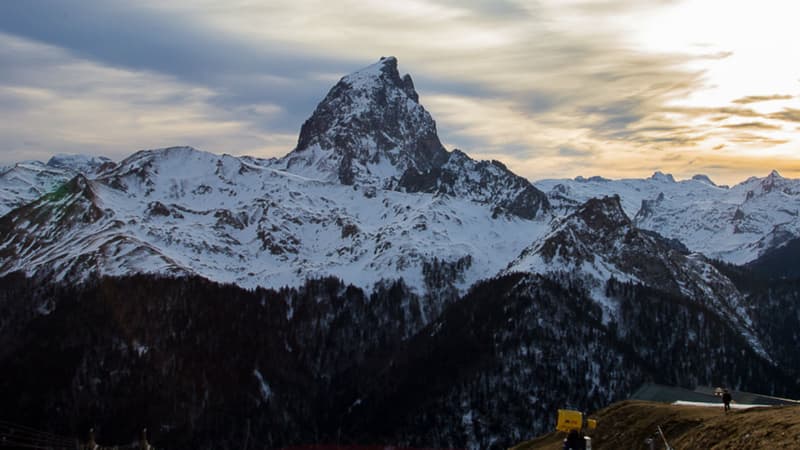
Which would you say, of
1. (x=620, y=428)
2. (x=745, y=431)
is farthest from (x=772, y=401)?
(x=745, y=431)

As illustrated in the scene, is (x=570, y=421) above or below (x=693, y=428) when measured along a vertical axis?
above

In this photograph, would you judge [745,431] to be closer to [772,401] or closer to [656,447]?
[656,447]

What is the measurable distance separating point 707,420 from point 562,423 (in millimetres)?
13200

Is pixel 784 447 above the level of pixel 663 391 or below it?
above

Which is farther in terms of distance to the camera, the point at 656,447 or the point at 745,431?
the point at 656,447

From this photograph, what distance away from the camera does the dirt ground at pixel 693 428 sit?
61.2 metres

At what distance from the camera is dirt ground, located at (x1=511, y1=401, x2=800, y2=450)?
61.2 m

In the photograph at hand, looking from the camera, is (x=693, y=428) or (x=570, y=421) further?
(x=570, y=421)

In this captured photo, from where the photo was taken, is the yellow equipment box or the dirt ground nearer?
the dirt ground

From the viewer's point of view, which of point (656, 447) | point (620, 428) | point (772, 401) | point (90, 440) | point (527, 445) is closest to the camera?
point (90, 440)

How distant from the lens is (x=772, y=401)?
155625 millimetres

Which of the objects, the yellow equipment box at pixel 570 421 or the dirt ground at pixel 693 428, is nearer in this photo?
the dirt ground at pixel 693 428

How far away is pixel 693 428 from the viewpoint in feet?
255

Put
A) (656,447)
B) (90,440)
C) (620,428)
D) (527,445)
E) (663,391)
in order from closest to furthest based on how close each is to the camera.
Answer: (90,440) < (656,447) < (620,428) < (527,445) < (663,391)
